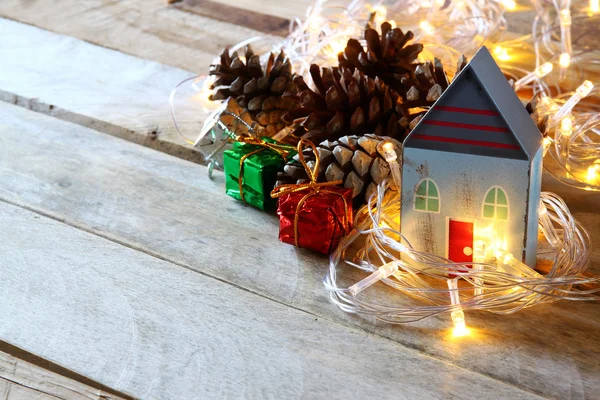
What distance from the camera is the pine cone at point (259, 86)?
115 cm

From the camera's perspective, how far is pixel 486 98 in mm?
783

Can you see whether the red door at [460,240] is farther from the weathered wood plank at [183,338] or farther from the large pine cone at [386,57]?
the large pine cone at [386,57]

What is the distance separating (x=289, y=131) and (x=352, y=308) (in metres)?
0.36

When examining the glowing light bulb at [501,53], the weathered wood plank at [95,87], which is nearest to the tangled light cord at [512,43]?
the glowing light bulb at [501,53]

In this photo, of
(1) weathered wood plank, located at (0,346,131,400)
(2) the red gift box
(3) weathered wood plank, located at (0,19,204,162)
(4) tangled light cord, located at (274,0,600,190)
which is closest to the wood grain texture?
(4) tangled light cord, located at (274,0,600,190)

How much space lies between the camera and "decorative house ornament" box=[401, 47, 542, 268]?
2.59 ft

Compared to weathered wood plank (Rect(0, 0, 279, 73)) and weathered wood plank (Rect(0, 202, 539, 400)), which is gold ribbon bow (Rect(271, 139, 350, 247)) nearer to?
weathered wood plank (Rect(0, 202, 539, 400))

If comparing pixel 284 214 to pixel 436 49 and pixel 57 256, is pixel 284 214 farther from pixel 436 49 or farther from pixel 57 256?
pixel 436 49

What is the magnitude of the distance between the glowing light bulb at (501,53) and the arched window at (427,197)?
0.62 meters

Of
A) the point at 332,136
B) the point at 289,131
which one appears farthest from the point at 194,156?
the point at 332,136

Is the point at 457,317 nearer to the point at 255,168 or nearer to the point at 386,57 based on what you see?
the point at 255,168

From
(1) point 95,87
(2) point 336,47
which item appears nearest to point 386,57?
(2) point 336,47

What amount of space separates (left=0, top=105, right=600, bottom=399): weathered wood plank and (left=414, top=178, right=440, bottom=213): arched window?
0.11 m

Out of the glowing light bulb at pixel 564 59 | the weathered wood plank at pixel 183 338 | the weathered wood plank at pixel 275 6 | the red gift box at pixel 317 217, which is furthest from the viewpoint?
the weathered wood plank at pixel 275 6
